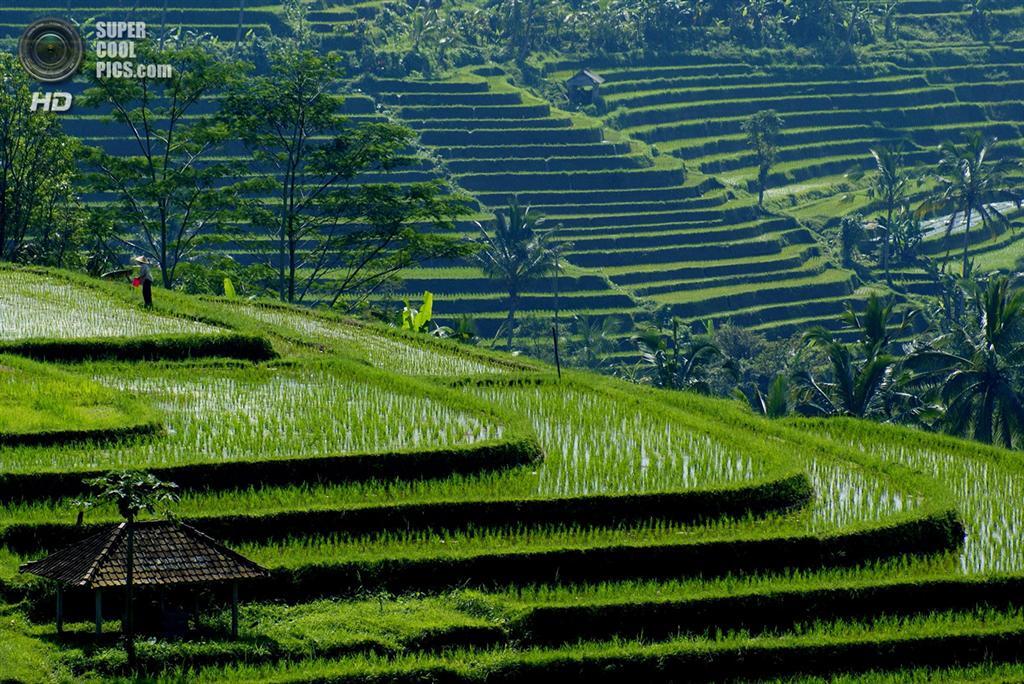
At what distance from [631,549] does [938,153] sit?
62.7 meters

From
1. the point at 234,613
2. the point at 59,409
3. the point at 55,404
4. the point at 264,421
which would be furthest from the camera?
the point at 264,421

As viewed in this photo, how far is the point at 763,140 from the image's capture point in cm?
7119

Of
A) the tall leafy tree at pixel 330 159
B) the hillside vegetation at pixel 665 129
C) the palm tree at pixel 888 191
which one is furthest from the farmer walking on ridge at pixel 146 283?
the palm tree at pixel 888 191

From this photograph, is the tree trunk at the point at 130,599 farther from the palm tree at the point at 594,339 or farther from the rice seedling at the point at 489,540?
the palm tree at the point at 594,339

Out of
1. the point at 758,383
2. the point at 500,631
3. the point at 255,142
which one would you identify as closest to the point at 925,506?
the point at 500,631

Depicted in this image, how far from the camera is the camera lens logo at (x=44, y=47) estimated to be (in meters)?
33.9

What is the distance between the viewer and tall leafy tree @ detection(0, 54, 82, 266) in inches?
1313

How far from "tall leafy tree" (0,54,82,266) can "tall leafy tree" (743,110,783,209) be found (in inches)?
1497

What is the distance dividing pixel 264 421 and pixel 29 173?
615 inches

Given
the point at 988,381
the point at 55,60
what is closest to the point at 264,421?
the point at 988,381

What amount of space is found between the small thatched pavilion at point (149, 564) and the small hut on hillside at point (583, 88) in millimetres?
60667

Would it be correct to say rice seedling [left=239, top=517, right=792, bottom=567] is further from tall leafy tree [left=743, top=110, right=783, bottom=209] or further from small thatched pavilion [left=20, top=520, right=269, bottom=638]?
tall leafy tree [left=743, top=110, right=783, bottom=209]

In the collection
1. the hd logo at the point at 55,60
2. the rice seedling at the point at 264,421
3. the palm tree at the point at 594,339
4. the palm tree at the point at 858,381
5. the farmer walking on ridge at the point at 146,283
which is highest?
the hd logo at the point at 55,60

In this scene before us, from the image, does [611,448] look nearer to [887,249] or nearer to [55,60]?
[55,60]
